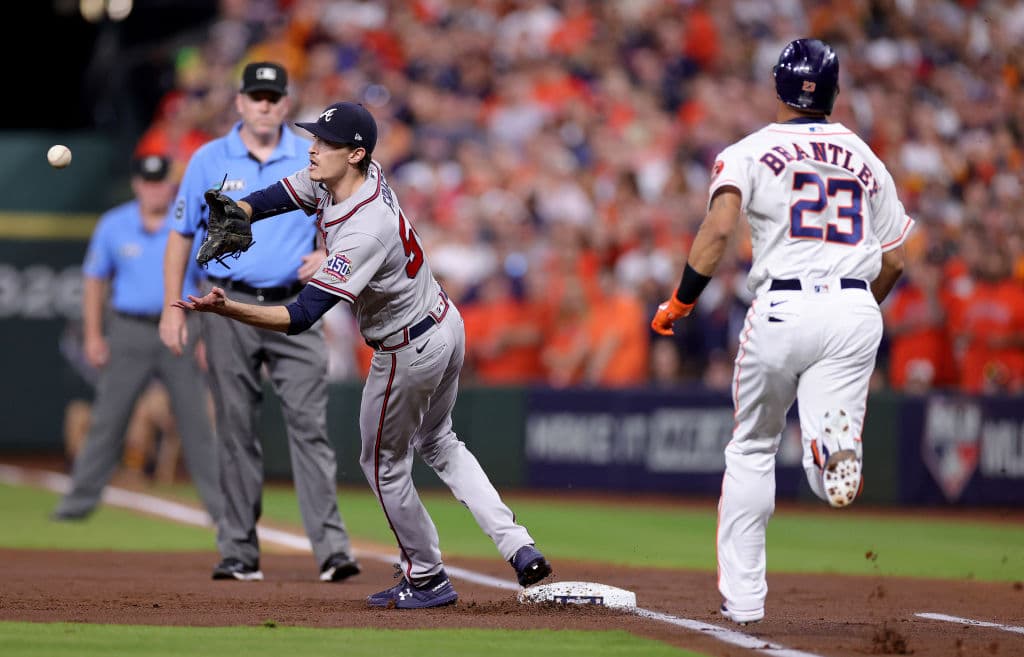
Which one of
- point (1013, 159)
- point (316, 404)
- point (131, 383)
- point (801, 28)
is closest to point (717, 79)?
point (801, 28)

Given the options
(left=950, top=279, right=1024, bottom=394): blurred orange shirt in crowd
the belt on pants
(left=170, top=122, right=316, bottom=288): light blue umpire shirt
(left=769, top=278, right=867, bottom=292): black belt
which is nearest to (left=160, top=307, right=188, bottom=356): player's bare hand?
(left=170, top=122, right=316, bottom=288): light blue umpire shirt

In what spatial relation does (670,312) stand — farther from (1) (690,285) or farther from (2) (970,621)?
(2) (970,621)

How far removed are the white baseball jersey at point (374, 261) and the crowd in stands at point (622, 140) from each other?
26.5 ft

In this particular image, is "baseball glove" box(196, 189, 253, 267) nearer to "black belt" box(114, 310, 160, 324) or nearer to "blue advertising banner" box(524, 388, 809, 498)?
"black belt" box(114, 310, 160, 324)

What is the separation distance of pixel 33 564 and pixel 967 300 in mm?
8992

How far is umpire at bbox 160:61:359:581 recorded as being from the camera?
812cm

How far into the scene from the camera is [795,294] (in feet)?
20.2

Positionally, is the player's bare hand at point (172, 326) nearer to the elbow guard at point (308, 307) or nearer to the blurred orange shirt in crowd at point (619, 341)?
the elbow guard at point (308, 307)

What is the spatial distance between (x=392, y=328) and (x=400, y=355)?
0.13m

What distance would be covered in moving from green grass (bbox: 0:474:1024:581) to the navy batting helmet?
364 cm

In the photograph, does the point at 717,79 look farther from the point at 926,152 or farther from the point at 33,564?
the point at 33,564

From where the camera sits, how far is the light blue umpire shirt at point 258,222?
8.12 meters

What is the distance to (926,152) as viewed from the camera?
619 inches

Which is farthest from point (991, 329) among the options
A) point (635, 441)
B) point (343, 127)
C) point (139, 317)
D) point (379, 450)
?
point (343, 127)
